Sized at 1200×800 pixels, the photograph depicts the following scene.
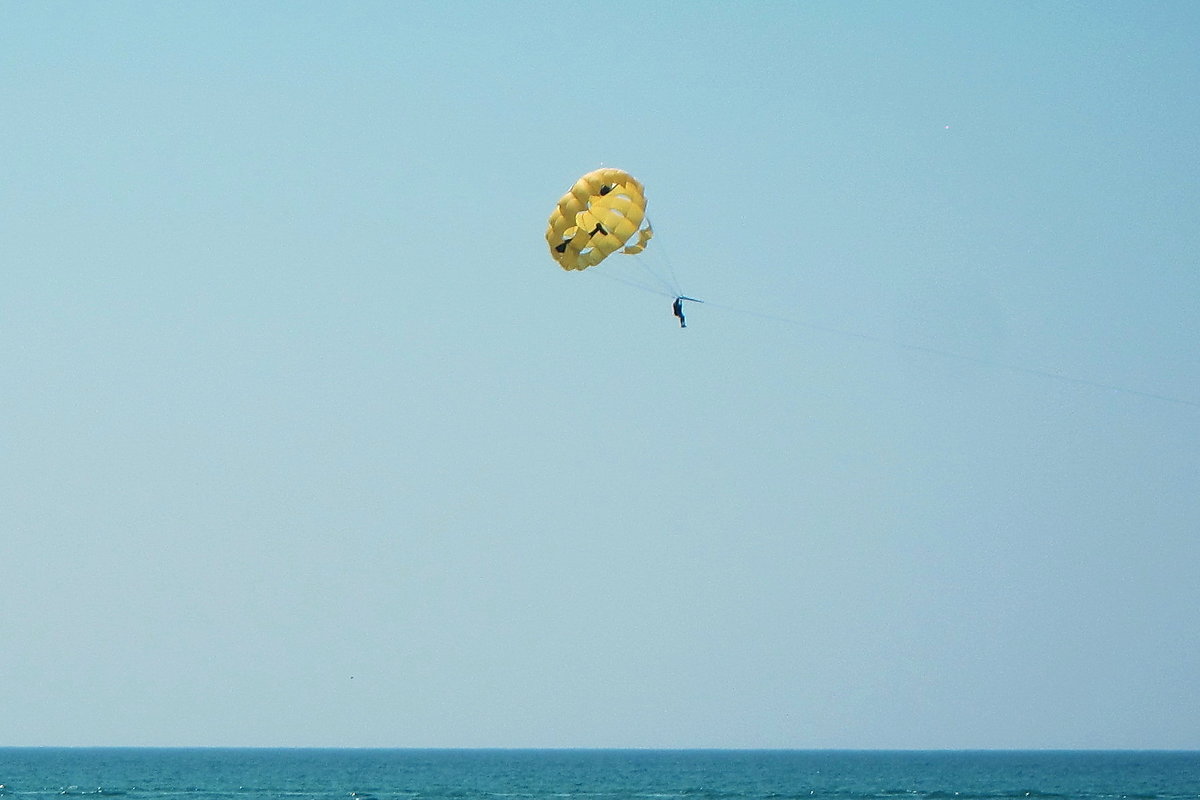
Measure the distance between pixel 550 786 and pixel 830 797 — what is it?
23030 millimetres

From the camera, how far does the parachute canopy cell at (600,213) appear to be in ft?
110

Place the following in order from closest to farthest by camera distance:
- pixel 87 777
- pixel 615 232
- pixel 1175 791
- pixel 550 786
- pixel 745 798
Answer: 1. pixel 615 232
2. pixel 745 798
3. pixel 1175 791
4. pixel 550 786
5. pixel 87 777

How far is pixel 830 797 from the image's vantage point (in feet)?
264

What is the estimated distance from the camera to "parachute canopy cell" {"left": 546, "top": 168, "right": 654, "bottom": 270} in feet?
110

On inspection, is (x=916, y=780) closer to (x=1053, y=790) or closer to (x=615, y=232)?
(x=1053, y=790)

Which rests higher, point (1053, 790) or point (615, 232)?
point (615, 232)

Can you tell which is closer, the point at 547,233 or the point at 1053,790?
the point at 547,233

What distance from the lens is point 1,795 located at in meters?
80.3

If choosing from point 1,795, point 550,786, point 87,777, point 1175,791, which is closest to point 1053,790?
point 1175,791

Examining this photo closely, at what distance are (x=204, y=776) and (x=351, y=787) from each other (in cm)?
2908

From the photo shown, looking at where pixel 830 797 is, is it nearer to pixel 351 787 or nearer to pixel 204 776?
pixel 351 787

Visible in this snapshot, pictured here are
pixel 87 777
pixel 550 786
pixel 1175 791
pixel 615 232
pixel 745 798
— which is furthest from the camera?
pixel 87 777

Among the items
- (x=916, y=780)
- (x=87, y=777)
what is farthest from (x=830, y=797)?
(x=87, y=777)

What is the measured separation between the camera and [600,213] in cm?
3347
